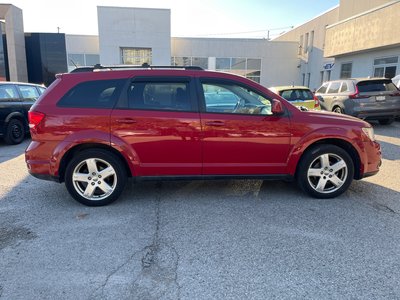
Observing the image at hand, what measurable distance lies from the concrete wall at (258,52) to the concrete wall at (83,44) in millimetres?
7116

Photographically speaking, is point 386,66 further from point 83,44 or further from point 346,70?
point 83,44

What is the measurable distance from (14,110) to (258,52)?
25536mm

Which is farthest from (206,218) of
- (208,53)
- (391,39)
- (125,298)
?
(208,53)

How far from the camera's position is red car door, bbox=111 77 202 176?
4160 millimetres

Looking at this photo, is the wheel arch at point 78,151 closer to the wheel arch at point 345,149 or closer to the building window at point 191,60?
the wheel arch at point 345,149

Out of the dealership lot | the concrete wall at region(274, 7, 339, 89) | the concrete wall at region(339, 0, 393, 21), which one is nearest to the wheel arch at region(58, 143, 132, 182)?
the dealership lot

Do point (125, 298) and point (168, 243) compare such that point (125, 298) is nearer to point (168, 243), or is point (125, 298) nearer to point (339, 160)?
point (168, 243)

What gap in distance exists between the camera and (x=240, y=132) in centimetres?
426

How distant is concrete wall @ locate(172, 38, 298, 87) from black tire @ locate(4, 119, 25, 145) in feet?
73.2

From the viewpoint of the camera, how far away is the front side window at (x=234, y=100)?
4320 mm

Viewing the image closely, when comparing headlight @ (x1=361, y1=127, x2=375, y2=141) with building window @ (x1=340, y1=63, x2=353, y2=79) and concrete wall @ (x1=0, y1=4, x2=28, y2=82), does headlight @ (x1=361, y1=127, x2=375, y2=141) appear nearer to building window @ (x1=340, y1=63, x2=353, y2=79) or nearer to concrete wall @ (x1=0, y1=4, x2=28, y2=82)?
building window @ (x1=340, y1=63, x2=353, y2=79)

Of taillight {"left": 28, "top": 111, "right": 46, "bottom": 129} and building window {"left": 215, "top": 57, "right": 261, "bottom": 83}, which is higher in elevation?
building window {"left": 215, "top": 57, "right": 261, "bottom": 83}

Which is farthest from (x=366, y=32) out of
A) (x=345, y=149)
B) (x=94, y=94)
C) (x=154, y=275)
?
(x=154, y=275)

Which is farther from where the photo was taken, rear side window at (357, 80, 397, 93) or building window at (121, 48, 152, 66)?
building window at (121, 48, 152, 66)
